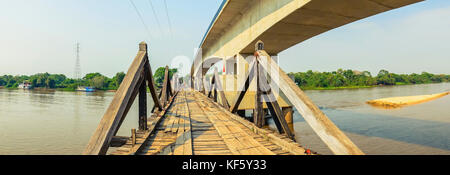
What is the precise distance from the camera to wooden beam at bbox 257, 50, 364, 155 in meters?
1.72

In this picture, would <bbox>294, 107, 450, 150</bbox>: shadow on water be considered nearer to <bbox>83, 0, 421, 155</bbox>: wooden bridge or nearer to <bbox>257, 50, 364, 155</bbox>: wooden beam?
<bbox>83, 0, 421, 155</bbox>: wooden bridge

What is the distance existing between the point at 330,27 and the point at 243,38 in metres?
5.08

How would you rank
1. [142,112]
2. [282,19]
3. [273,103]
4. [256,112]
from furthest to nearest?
[282,19] < [256,112] < [142,112] < [273,103]

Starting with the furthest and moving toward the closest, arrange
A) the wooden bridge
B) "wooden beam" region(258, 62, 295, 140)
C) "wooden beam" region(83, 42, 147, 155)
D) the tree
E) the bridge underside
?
the tree, the bridge underside, "wooden beam" region(258, 62, 295, 140), the wooden bridge, "wooden beam" region(83, 42, 147, 155)

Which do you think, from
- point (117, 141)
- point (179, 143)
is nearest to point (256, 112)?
point (179, 143)

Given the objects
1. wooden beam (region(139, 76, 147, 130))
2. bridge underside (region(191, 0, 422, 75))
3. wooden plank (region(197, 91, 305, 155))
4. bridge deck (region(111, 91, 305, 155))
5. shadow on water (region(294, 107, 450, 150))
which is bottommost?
shadow on water (region(294, 107, 450, 150))

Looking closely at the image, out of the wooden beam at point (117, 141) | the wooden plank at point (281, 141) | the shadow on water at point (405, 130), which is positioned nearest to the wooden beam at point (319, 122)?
the wooden plank at point (281, 141)

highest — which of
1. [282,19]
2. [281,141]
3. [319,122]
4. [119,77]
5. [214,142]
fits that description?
[119,77]

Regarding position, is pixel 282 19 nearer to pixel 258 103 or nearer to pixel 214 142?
pixel 258 103

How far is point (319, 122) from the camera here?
1.98 metres

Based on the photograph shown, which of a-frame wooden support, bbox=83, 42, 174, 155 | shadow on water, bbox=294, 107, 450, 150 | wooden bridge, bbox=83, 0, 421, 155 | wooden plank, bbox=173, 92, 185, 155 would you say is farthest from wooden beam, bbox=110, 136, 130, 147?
shadow on water, bbox=294, 107, 450, 150

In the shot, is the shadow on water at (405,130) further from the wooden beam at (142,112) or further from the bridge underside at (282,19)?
the wooden beam at (142,112)
